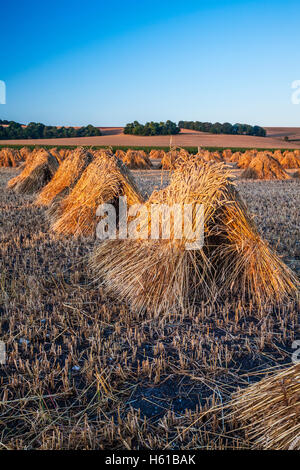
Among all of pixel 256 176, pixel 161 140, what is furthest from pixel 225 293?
pixel 161 140

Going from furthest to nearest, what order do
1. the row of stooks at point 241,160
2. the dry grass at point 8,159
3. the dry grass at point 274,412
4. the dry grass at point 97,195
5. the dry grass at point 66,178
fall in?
the dry grass at point 8,159 → the row of stooks at point 241,160 → the dry grass at point 66,178 → the dry grass at point 97,195 → the dry grass at point 274,412

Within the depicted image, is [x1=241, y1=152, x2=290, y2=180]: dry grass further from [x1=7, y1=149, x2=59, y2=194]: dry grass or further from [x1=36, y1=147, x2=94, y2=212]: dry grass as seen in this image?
[x1=36, y1=147, x2=94, y2=212]: dry grass

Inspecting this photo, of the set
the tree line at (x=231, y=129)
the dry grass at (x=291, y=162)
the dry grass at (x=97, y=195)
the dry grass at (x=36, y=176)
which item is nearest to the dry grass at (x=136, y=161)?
the dry grass at (x=291, y=162)

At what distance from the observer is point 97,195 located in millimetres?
5930

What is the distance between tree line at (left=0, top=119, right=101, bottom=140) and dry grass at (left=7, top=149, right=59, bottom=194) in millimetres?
54015

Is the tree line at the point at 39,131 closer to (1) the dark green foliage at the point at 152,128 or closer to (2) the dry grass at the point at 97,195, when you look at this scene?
(1) the dark green foliage at the point at 152,128

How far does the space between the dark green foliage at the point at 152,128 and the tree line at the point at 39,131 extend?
20.0ft

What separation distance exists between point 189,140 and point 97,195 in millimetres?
55035

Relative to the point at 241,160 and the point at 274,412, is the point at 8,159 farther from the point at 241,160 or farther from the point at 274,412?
the point at 274,412

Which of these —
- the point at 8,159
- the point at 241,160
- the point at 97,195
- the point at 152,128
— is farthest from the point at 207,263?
the point at 152,128

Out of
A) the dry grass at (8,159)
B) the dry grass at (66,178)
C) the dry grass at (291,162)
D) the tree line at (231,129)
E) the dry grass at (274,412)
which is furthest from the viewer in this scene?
the tree line at (231,129)

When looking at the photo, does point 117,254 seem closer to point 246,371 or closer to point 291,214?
point 246,371

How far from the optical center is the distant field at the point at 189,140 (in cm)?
5253

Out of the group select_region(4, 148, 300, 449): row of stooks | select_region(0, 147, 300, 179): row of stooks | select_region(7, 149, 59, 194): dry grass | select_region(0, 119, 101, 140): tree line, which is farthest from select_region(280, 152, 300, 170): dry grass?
select_region(0, 119, 101, 140): tree line
